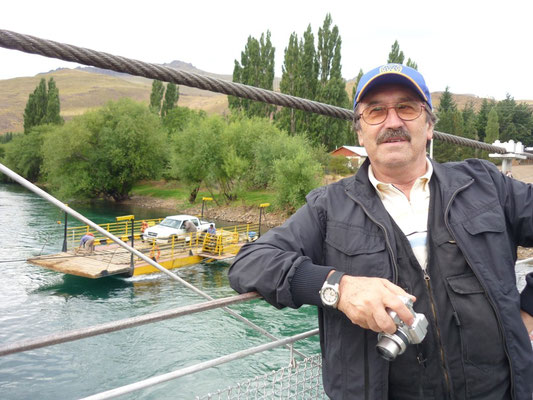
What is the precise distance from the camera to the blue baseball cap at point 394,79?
1650 millimetres

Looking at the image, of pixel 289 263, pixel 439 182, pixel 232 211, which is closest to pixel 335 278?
pixel 289 263

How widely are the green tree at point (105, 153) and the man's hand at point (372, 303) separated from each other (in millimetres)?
39814

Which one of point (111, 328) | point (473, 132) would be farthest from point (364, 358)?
point (473, 132)

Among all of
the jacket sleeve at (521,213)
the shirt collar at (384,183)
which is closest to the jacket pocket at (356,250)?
the shirt collar at (384,183)

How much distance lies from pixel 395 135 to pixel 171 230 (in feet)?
69.5

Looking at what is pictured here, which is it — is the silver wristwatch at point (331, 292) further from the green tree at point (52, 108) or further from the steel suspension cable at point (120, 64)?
the green tree at point (52, 108)

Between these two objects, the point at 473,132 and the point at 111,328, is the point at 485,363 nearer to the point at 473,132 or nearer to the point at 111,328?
the point at 111,328

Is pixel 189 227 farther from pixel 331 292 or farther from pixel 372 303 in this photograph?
pixel 372 303

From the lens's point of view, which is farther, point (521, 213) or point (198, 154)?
point (198, 154)

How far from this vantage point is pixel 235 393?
199 cm

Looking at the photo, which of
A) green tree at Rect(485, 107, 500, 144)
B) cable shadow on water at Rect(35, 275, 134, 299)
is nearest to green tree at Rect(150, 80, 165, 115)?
green tree at Rect(485, 107, 500, 144)

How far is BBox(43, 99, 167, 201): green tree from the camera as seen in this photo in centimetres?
3922

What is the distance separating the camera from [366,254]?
1.50 m

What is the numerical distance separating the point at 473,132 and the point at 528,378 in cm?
5426
